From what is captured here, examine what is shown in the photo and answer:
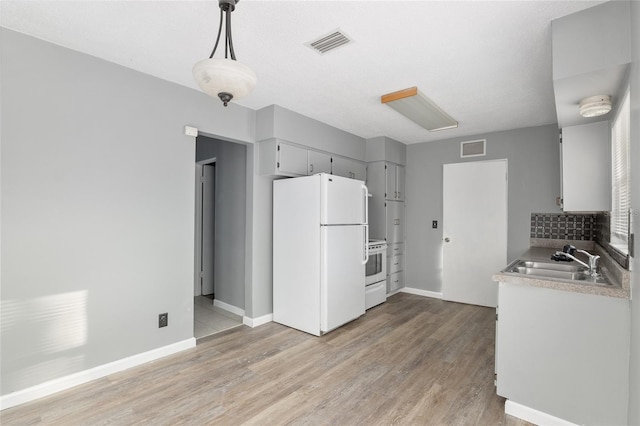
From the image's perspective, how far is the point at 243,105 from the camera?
3.47m

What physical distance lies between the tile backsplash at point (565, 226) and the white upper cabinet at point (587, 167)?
1048 mm

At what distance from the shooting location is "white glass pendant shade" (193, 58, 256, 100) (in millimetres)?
1383

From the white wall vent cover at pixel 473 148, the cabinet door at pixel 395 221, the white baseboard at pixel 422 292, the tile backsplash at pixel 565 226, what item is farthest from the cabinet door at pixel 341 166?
the tile backsplash at pixel 565 226

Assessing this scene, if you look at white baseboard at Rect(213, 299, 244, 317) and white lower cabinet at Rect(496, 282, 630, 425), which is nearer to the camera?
white lower cabinet at Rect(496, 282, 630, 425)

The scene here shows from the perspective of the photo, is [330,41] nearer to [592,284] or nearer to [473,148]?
[592,284]

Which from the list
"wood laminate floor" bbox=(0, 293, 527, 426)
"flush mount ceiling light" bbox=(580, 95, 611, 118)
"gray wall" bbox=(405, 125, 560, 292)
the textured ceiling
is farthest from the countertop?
"gray wall" bbox=(405, 125, 560, 292)

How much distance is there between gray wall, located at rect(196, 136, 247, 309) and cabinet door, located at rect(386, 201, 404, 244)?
2277 mm

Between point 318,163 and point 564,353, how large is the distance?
3031mm

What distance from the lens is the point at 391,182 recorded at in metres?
4.99

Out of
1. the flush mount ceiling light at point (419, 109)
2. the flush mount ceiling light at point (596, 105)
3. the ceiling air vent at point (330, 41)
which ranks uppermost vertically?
the ceiling air vent at point (330, 41)

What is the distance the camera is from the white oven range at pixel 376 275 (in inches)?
169

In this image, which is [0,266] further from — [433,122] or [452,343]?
[433,122]

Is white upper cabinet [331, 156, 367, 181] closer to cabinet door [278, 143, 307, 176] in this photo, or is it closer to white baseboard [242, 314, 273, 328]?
cabinet door [278, 143, 307, 176]

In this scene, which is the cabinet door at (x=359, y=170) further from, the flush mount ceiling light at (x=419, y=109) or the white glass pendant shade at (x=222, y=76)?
the white glass pendant shade at (x=222, y=76)
